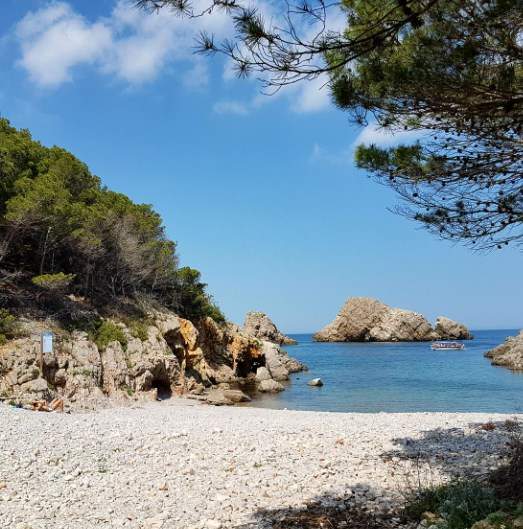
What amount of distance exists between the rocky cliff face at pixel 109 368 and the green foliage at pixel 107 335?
0.67 ft

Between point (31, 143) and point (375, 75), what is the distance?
22.2m

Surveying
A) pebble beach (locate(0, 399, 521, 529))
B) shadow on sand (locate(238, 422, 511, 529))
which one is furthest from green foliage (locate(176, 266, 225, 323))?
shadow on sand (locate(238, 422, 511, 529))

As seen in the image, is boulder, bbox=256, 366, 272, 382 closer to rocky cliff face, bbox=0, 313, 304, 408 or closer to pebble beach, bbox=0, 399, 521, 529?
rocky cliff face, bbox=0, 313, 304, 408

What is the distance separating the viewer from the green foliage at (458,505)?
4613 millimetres

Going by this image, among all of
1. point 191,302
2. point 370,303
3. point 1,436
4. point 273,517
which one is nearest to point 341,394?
point 191,302

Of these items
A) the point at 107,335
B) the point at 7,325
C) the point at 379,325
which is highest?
the point at 7,325

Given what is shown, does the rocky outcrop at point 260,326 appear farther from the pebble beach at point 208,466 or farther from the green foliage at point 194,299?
the pebble beach at point 208,466

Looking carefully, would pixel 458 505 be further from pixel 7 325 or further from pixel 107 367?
pixel 7 325

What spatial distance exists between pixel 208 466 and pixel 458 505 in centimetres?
455

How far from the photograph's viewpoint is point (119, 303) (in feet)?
77.3

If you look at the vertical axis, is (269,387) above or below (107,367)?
below

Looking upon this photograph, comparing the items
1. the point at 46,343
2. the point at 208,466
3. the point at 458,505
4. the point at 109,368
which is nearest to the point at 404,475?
the point at 458,505

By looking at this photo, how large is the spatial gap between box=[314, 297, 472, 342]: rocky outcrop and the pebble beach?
8151 cm

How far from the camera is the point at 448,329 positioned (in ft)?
324
